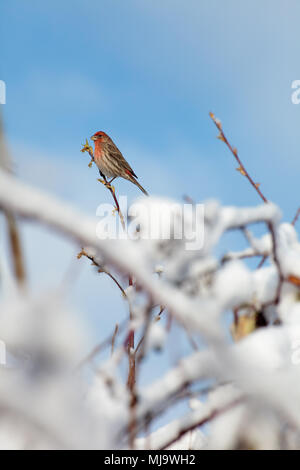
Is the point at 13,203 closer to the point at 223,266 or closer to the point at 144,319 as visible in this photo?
the point at 144,319

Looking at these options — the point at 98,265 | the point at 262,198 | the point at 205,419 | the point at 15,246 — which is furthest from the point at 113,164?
the point at 15,246

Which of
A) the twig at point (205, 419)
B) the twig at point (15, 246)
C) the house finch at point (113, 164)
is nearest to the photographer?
the twig at point (15, 246)

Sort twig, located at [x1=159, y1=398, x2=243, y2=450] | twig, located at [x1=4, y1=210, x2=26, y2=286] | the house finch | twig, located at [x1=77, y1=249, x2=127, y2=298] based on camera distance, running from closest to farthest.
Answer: twig, located at [x1=4, y1=210, x2=26, y2=286], twig, located at [x1=159, y1=398, x2=243, y2=450], twig, located at [x1=77, y1=249, x2=127, y2=298], the house finch

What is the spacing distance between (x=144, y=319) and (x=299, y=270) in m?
0.39

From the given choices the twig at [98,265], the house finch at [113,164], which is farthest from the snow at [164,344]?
the house finch at [113,164]

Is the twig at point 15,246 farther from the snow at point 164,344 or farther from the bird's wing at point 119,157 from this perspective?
the bird's wing at point 119,157

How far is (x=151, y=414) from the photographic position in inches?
34.9

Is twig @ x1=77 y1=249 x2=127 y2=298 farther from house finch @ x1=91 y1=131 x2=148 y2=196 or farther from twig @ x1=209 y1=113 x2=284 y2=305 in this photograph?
house finch @ x1=91 y1=131 x2=148 y2=196

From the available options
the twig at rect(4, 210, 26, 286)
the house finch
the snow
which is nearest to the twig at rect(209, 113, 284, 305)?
the snow

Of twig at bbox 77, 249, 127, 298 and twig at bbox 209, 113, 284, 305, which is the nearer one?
twig at bbox 209, 113, 284, 305

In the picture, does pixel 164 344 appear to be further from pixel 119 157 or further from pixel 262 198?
pixel 119 157

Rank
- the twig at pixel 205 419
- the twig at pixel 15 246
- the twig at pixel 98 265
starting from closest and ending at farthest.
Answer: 1. the twig at pixel 15 246
2. the twig at pixel 205 419
3. the twig at pixel 98 265
